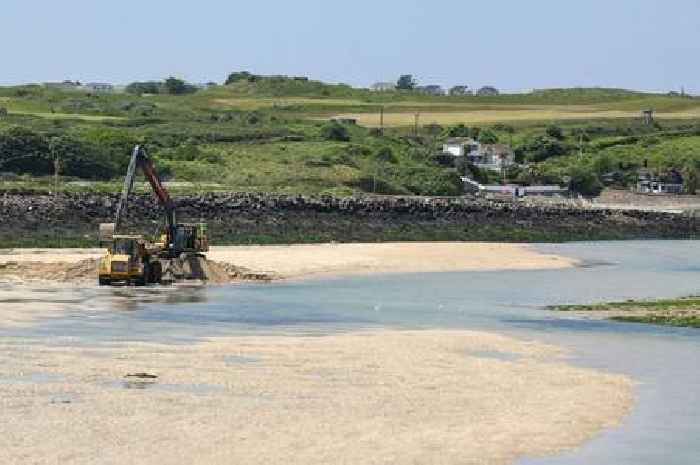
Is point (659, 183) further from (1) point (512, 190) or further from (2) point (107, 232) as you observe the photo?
(2) point (107, 232)

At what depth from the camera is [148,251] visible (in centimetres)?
5434

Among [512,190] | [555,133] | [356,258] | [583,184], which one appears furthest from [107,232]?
[555,133]

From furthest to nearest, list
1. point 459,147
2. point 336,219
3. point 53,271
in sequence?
1. point 459,147
2. point 336,219
3. point 53,271

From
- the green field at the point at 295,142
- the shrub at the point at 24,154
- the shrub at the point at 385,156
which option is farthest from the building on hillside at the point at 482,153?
the shrub at the point at 24,154

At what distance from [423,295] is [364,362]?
2068 cm

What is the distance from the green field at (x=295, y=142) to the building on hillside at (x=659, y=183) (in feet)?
4.23

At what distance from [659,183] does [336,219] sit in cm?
6177

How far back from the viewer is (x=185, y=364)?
3136 cm

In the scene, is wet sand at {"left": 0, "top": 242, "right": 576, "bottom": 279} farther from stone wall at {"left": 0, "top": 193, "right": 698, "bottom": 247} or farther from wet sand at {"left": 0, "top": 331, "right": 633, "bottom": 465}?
wet sand at {"left": 0, "top": 331, "right": 633, "bottom": 465}

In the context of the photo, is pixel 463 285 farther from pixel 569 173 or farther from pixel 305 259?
pixel 569 173

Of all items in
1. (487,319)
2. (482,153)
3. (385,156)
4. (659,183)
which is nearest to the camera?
(487,319)

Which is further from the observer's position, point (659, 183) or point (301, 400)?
point (659, 183)

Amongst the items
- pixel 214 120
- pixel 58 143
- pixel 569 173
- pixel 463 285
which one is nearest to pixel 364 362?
pixel 463 285

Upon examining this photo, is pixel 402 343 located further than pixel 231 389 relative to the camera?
Yes
